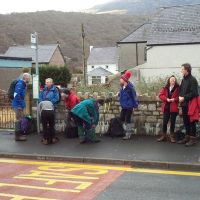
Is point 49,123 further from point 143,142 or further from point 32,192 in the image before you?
point 32,192

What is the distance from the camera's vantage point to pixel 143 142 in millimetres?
11578

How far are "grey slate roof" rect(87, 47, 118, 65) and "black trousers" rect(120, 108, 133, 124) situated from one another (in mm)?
72321

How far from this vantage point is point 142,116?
1250 cm

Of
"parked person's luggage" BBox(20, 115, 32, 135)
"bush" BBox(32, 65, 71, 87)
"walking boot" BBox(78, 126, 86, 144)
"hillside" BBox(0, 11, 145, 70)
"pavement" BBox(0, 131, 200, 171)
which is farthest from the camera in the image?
"hillside" BBox(0, 11, 145, 70)

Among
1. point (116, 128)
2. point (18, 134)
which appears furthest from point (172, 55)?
point (18, 134)

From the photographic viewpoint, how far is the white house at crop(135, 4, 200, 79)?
3878 centimetres

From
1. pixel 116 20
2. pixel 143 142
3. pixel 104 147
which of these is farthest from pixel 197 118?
pixel 116 20

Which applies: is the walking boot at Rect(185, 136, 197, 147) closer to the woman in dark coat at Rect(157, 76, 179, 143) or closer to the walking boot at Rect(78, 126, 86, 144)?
the woman in dark coat at Rect(157, 76, 179, 143)

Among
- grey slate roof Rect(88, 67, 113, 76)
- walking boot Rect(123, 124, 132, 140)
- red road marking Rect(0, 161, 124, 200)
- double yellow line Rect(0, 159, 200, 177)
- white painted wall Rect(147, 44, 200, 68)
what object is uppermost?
grey slate roof Rect(88, 67, 113, 76)

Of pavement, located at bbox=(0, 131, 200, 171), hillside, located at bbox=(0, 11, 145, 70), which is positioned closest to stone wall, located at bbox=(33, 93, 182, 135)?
pavement, located at bbox=(0, 131, 200, 171)

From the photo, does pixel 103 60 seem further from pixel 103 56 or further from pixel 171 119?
pixel 171 119

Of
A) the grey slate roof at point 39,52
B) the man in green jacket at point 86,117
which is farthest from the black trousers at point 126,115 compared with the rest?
the grey slate roof at point 39,52

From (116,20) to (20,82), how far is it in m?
152

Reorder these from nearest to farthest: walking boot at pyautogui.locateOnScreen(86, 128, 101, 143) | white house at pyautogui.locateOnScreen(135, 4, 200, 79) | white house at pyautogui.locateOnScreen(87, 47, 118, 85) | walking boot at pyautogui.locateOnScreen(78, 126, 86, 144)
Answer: walking boot at pyautogui.locateOnScreen(78, 126, 86, 144) < walking boot at pyautogui.locateOnScreen(86, 128, 101, 143) < white house at pyautogui.locateOnScreen(135, 4, 200, 79) < white house at pyautogui.locateOnScreen(87, 47, 118, 85)
